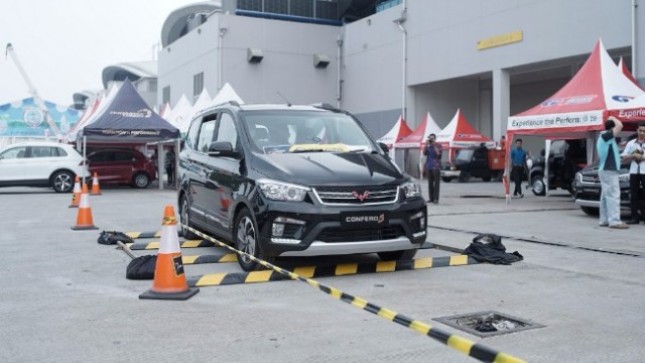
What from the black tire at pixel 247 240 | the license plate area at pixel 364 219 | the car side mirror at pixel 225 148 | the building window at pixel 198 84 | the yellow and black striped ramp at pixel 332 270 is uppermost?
the building window at pixel 198 84

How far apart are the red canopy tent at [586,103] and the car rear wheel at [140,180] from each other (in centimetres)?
1412

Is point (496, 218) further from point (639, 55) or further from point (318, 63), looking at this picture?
point (318, 63)

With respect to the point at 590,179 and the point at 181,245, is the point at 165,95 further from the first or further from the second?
the point at 181,245

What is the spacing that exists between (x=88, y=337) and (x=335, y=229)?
2.54 m

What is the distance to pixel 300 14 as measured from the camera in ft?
138

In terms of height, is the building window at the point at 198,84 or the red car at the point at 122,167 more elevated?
the building window at the point at 198,84

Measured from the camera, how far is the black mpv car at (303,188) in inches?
244

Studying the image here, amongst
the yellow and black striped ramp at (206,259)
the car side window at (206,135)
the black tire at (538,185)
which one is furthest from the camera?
the black tire at (538,185)

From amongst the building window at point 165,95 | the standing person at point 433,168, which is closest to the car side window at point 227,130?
the standing person at point 433,168

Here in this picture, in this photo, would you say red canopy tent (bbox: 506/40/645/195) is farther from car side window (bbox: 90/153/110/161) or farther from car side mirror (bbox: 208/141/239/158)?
car side window (bbox: 90/153/110/161)

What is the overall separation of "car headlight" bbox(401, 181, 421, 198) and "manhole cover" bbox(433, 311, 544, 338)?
1.89 meters

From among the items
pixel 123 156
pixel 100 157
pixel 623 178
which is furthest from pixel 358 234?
pixel 123 156

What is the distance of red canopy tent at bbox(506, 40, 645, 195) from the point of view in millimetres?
13398

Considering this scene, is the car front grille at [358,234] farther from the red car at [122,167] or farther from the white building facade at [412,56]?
the white building facade at [412,56]
